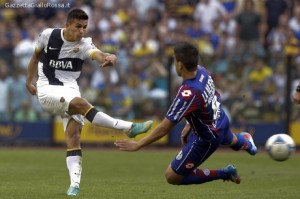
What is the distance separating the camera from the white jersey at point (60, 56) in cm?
1070

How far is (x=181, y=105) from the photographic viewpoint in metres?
9.11

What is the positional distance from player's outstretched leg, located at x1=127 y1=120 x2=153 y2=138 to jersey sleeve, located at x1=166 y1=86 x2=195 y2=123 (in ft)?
2.62

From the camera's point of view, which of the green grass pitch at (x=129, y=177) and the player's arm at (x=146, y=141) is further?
the green grass pitch at (x=129, y=177)

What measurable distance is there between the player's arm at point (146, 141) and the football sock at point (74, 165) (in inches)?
69.9

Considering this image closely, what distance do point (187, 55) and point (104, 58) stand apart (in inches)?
58.9

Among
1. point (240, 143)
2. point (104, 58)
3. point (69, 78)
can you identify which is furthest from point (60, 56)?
point (240, 143)

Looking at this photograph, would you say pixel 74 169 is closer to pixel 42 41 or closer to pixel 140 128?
pixel 140 128

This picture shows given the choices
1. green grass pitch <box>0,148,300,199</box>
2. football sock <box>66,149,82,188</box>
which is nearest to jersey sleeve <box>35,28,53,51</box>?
football sock <box>66,149,82,188</box>

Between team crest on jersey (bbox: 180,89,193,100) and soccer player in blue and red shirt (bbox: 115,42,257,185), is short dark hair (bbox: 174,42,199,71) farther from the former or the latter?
team crest on jersey (bbox: 180,89,193,100)

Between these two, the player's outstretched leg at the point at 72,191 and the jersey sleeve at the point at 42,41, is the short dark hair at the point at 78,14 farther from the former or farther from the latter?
the player's outstretched leg at the point at 72,191

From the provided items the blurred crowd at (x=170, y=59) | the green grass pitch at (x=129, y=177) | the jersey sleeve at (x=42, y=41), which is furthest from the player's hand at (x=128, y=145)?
the blurred crowd at (x=170, y=59)

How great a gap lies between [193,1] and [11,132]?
630cm

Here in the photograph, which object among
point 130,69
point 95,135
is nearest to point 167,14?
point 130,69

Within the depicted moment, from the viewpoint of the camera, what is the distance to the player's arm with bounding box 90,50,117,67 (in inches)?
396
